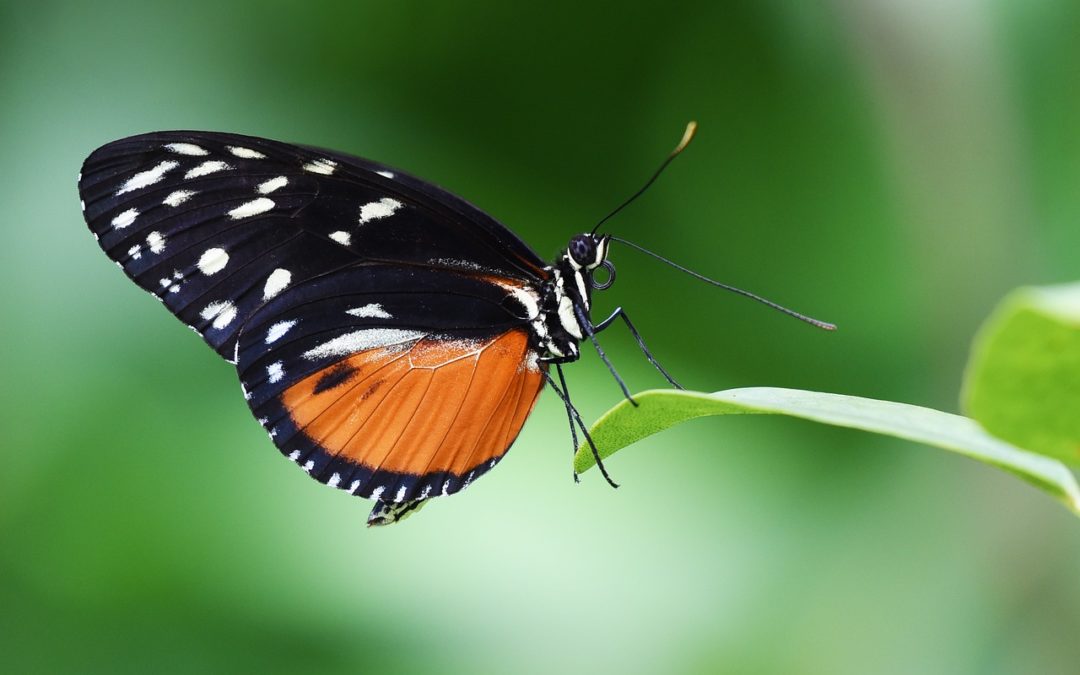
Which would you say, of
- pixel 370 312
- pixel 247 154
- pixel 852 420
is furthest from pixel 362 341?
pixel 852 420

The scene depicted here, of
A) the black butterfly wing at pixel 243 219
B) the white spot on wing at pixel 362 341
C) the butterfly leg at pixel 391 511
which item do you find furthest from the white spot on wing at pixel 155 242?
the butterfly leg at pixel 391 511

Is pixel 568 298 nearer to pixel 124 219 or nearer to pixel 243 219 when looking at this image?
pixel 243 219

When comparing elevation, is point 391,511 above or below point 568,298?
below

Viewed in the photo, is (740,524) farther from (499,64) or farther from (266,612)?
(499,64)

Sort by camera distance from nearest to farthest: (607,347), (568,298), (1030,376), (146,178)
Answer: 1. (1030,376)
2. (146,178)
3. (568,298)
4. (607,347)

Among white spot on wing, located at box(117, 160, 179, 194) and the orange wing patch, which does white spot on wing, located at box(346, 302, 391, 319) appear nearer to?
the orange wing patch

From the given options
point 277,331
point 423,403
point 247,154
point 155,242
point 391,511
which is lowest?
point 391,511

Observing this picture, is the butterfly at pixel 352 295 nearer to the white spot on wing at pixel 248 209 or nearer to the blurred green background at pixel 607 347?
the white spot on wing at pixel 248 209
